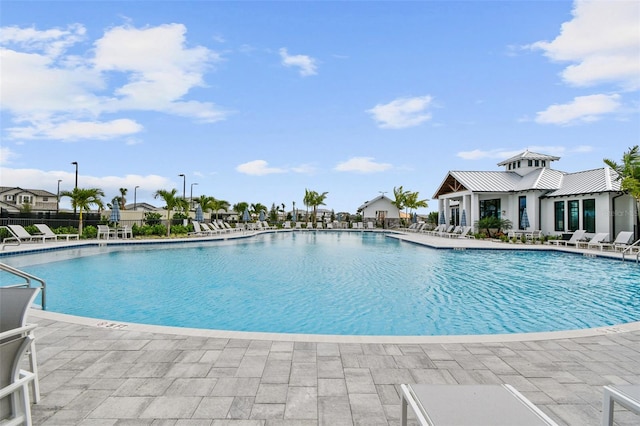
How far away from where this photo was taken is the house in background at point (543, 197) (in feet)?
61.3

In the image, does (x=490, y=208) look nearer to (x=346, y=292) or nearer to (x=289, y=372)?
(x=346, y=292)

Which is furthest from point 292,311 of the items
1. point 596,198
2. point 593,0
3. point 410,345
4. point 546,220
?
point 546,220

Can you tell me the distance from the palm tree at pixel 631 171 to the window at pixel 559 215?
471 centimetres

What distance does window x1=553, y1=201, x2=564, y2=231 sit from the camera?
21859mm

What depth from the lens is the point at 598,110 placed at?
20.5m

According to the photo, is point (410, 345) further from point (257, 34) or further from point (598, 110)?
point (598, 110)

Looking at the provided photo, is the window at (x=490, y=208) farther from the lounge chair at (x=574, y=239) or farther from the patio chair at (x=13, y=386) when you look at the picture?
the patio chair at (x=13, y=386)

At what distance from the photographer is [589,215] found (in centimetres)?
1989

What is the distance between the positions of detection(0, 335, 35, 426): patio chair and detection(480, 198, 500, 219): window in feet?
93.4

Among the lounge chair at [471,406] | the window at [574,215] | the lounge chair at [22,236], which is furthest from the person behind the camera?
the window at [574,215]

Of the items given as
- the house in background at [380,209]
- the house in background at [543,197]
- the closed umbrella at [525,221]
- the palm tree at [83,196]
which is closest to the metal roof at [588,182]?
the house in background at [543,197]

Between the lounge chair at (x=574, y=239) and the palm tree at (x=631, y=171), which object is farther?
the lounge chair at (x=574, y=239)

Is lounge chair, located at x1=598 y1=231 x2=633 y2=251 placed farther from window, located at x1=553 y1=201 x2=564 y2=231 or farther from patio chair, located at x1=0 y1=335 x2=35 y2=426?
patio chair, located at x1=0 y1=335 x2=35 y2=426

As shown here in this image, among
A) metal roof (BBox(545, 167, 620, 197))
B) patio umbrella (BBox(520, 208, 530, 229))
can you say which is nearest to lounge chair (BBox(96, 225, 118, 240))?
patio umbrella (BBox(520, 208, 530, 229))
